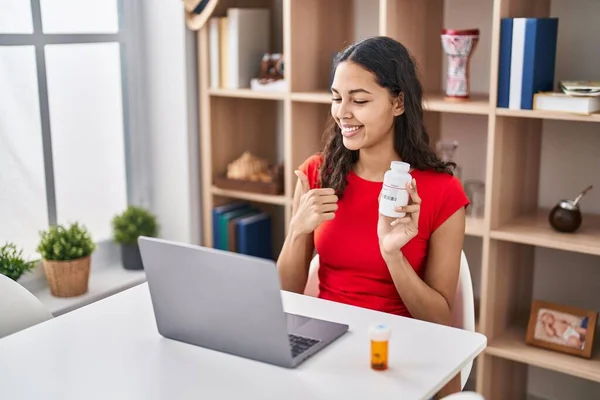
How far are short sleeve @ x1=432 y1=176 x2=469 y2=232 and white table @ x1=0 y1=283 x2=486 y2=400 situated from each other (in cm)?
34

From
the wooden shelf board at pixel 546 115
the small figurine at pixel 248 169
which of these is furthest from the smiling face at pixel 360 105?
the small figurine at pixel 248 169

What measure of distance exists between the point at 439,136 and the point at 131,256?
4.10 feet

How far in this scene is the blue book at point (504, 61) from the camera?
2447 millimetres

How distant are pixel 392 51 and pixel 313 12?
3.14ft

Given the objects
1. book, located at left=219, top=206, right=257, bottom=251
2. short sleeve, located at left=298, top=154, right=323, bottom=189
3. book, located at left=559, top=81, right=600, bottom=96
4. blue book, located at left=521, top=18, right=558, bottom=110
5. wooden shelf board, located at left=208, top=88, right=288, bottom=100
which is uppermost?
blue book, located at left=521, top=18, right=558, bottom=110

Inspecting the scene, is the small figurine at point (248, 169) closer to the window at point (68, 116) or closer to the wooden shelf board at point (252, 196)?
the wooden shelf board at point (252, 196)

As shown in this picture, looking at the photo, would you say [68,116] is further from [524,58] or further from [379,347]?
[379,347]

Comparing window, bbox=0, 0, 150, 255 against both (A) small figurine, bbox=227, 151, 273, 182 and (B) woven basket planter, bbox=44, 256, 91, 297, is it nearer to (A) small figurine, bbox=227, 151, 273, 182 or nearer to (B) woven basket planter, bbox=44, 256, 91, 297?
(B) woven basket planter, bbox=44, 256, 91, 297

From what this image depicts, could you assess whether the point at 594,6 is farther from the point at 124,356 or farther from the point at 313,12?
the point at 124,356

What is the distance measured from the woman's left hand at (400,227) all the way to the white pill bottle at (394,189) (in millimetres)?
14

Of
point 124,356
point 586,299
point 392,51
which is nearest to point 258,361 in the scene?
point 124,356

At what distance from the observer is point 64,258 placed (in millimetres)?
2805

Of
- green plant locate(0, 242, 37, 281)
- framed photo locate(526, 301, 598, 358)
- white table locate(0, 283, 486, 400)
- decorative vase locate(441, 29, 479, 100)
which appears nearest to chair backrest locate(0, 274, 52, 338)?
white table locate(0, 283, 486, 400)

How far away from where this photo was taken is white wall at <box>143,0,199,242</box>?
3.13m
